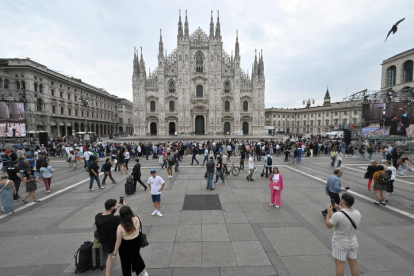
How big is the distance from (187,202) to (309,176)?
24.5ft

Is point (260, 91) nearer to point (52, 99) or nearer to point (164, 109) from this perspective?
point (164, 109)

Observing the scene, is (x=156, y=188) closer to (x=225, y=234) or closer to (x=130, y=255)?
(x=225, y=234)

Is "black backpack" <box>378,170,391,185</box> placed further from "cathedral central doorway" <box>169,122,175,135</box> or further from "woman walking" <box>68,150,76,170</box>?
"cathedral central doorway" <box>169,122,175,135</box>

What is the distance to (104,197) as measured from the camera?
7.45 m

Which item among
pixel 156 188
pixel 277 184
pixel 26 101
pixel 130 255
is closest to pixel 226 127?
pixel 26 101

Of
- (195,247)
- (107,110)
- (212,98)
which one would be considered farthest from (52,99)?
(195,247)

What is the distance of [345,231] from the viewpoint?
2684mm

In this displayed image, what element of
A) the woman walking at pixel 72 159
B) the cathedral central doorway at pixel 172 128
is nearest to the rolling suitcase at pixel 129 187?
the woman walking at pixel 72 159

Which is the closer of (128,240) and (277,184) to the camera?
(128,240)

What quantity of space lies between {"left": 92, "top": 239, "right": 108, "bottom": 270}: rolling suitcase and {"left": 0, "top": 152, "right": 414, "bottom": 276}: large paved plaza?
28 centimetres

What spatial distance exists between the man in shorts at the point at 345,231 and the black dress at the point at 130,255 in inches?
110

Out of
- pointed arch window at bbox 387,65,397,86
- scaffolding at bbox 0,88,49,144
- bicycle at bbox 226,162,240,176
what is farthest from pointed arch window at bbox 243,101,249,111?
scaffolding at bbox 0,88,49,144

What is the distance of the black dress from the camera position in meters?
2.72

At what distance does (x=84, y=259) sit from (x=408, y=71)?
53052 millimetres
